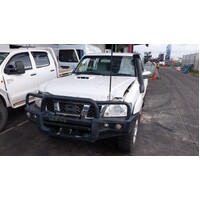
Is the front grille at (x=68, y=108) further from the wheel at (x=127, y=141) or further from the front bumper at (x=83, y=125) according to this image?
the wheel at (x=127, y=141)

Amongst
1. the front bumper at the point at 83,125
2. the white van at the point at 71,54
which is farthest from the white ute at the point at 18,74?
the white van at the point at 71,54

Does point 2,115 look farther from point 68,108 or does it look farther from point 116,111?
point 116,111

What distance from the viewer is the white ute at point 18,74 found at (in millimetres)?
3863

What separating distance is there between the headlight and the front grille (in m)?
0.20

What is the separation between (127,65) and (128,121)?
1.84 meters

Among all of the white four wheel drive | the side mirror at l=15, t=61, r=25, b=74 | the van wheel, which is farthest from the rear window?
the white four wheel drive

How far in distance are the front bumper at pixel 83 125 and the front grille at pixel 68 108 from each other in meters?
0.06

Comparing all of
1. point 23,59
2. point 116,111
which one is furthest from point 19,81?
point 116,111

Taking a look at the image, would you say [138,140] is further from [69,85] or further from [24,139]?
[24,139]

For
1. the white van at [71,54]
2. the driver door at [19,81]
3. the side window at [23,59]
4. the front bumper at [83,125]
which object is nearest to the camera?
the front bumper at [83,125]

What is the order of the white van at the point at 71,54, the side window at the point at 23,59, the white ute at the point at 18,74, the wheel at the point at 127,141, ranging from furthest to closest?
the white van at the point at 71,54, the side window at the point at 23,59, the white ute at the point at 18,74, the wheel at the point at 127,141

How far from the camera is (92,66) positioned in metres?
4.18

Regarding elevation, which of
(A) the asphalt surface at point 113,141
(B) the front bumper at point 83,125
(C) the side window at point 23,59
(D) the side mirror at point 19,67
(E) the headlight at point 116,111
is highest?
(C) the side window at point 23,59

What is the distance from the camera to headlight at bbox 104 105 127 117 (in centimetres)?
264
